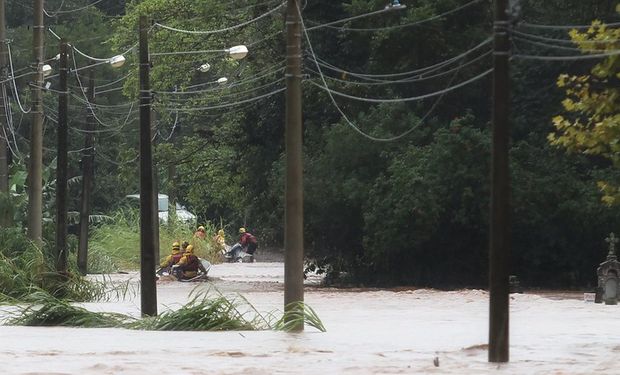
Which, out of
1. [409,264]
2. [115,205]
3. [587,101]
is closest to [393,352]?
[587,101]

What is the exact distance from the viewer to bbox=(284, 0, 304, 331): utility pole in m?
24.7

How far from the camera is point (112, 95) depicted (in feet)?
262

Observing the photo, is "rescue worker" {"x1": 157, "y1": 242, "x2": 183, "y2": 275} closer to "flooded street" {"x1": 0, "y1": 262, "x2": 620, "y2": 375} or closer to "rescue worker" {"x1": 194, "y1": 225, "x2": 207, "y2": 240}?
A: "rescue worker" {"x1": 194, "y1": 225, "x2": 207, "y2": 240}

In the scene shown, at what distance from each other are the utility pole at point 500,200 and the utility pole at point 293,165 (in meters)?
7.00

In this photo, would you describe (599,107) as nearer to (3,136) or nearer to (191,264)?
(3,136)

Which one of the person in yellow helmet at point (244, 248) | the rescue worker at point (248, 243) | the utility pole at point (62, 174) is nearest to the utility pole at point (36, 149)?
the utility pole at point (62, 174)

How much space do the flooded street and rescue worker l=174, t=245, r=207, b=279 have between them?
1380cm

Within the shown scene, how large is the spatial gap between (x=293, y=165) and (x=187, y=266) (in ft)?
79.3

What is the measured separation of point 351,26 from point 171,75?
41.3 ft

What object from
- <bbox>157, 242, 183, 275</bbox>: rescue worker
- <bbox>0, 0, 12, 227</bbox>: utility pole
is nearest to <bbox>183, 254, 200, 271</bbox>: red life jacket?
<bbox>157, 242, 183, 275</bbox>: rescue worker

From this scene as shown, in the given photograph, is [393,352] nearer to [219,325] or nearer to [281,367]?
[281,367]

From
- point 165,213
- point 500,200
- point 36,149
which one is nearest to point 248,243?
point 165,213

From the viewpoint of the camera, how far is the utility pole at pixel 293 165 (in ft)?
81.1

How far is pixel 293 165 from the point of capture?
2484 centimetres
